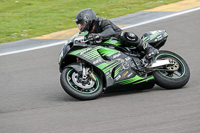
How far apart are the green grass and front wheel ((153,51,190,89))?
19.1 feet

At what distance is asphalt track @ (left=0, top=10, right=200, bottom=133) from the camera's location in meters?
5.09

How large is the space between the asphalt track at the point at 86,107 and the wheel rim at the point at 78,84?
194 millimetres

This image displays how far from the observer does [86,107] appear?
6.08 m

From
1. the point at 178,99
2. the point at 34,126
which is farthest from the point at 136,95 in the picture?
the point at 34,126

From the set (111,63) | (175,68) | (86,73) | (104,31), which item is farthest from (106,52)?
(175,68)

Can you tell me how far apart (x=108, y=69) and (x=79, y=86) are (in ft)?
1.76

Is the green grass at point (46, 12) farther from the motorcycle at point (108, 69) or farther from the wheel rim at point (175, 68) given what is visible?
the wheel rim at point (175, 68)

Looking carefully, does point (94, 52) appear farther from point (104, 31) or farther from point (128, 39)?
point (128, 39)

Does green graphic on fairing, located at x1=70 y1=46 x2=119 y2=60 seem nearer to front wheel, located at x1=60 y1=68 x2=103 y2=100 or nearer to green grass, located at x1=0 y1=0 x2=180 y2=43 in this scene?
front wheel, located at x1=60 y1=68 x2=103 y2=100

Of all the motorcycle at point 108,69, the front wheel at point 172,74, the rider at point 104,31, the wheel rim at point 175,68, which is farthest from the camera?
the wheel rim at point 175,68

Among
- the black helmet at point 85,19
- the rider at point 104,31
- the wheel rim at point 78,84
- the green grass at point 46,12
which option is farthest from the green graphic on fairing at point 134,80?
the green grass at point 46,12

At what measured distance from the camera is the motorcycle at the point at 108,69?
645cm

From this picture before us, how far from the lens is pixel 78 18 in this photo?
6574mm

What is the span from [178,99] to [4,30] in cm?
764
